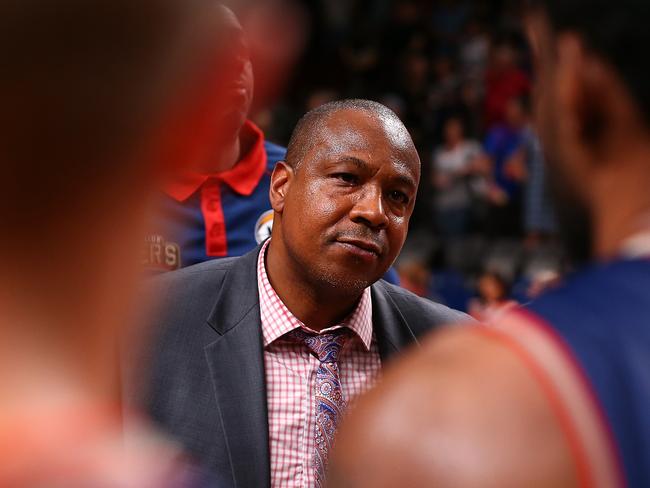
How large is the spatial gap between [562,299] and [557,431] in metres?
0.16

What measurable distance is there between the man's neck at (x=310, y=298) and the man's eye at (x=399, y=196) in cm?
27

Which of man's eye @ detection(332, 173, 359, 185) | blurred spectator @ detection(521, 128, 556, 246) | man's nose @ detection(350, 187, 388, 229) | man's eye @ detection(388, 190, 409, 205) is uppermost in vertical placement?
blurred spectator @ detection(521, 128, 556, 246)

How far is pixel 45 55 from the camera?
1.82ft

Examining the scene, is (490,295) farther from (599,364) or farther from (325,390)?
(599,364)

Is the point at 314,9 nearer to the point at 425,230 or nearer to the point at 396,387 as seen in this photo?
the point at 425,230

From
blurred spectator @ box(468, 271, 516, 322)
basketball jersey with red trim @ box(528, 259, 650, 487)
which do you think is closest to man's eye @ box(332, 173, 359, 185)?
basketball jersey with red trim @ box(528, 259, 650, 487)

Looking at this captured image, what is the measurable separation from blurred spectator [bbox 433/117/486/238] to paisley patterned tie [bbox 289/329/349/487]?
6.77m

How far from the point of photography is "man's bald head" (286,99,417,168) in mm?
2168

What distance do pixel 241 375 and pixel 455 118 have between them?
7.90 m

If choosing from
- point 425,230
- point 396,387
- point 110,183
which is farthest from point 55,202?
point 425,230

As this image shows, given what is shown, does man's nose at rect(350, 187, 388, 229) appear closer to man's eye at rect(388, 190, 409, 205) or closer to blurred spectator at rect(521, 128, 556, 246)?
man's eye at rect(388, 190, 409, 205)

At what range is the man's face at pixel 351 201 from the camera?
205 cm

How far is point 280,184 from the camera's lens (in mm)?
2270

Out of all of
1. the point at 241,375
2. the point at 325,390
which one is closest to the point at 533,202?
the point at 325,390
